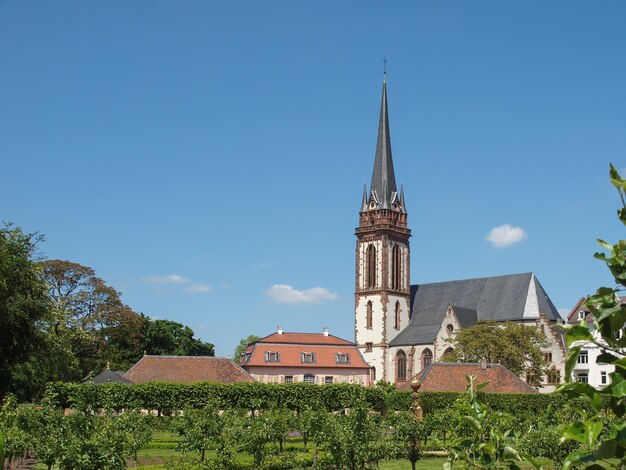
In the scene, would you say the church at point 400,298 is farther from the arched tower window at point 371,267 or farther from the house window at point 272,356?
the house window at point 272,356

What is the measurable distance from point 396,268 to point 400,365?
11433mm

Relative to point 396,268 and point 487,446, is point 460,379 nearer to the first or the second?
point 396,268

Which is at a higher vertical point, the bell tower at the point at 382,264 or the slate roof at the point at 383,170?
the slate roof at the point at 383,170

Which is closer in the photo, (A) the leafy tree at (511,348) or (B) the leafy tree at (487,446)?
(B) the leafy tree at (487,446)

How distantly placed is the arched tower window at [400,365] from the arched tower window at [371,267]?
8.69 meters

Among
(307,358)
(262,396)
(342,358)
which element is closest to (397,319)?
(342,358)

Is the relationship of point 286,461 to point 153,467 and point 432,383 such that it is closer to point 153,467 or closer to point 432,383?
point 153,467

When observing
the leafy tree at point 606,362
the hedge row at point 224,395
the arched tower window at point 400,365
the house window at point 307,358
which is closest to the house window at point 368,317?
the arched tower window at point 400,365

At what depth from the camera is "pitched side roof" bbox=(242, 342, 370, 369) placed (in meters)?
76.1

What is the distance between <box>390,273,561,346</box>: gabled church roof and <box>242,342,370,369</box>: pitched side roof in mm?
8199

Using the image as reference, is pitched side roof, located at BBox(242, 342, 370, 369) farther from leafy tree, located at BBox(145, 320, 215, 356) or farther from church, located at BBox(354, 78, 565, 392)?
leafy tree, located at BBox(145, 320, 215, 356)

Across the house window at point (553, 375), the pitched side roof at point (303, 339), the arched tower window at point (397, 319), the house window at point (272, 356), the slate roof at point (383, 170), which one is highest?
the slate roof at point (383, 170)

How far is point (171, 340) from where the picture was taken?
9194 cm

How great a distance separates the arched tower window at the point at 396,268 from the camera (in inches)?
3583
